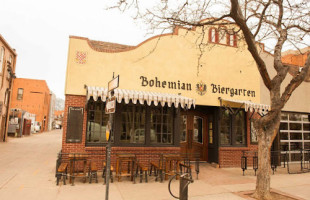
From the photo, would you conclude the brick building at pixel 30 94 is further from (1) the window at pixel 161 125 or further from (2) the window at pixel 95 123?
(1) the window at pixel 161 125

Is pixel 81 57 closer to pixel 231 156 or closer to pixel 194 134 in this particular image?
pixel 194 134

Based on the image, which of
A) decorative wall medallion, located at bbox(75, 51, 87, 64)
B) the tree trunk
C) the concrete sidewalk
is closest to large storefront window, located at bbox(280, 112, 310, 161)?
the concrete sidewalk

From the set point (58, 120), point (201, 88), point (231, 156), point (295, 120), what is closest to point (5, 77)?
point (201, 88)

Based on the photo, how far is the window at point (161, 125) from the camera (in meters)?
9.70

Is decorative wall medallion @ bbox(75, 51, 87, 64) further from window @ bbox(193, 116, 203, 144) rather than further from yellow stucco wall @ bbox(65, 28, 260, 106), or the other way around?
window @ bbox(193, 116, 203, 144)

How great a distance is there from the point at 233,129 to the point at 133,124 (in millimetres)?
5043

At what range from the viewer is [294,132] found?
13055 millimetres

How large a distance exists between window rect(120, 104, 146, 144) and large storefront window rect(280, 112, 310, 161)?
8.22 m

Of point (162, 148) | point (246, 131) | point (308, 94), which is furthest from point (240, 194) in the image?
point (308, 94)

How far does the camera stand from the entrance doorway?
37.8 feet

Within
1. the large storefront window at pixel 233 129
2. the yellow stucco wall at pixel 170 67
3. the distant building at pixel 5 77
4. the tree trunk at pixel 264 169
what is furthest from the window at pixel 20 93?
the tree trunk at pixel 264 169

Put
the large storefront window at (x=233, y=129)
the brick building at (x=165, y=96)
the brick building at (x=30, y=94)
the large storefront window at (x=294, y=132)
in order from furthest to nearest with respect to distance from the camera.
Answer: the brick building at (x=30, y=94)
the large storefront window at (x=294, y=132)
the large storefront window at (x=233, y=129)
the brick building at (x=165, y=96)

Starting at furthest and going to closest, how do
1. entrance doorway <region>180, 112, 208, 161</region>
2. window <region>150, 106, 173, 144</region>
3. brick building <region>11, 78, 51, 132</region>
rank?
brick building <region>11, 78, 51, 132</region>
entrance doorway <region>180, 112, 208, 161</region>
window <region>150, 106, 173, 144</region>

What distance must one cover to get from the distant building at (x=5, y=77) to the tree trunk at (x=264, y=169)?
21869 millimetres
